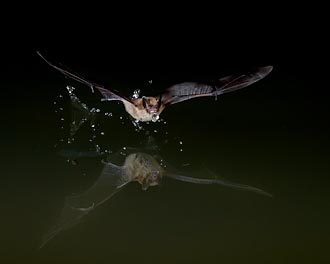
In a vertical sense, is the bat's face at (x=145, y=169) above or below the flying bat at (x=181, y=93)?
below

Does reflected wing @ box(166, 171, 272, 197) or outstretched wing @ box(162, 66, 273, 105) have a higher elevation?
outstretched wing @ box(162, 66, 273, 105)

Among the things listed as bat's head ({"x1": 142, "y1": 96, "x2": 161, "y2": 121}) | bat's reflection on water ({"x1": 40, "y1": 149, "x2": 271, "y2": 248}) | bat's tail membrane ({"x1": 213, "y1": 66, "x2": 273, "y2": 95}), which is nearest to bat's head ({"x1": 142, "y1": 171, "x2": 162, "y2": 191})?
bat's reflection on water ({"x1": 40, "y1": 149, "x2": 271, "y2": 248})

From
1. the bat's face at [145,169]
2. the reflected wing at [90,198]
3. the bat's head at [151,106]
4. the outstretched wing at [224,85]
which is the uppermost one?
the outstretched wing at [224,85]

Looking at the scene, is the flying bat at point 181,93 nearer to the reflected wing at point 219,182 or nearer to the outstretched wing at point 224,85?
the outstretched wing at point 224,85

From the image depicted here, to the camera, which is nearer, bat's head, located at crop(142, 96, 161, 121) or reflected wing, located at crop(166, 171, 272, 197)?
reflected wing, located at crop(166, 171, 272, 197)

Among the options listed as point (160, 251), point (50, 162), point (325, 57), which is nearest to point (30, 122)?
point (50, 162)

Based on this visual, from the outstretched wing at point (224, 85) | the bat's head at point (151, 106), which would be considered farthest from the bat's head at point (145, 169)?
the outstretched wing at point (224, 85)

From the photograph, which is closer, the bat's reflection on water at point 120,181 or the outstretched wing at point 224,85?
the bat's reflection on water at point 120,181

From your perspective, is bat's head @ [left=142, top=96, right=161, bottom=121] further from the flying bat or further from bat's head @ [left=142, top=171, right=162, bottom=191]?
bat's head @ [left=142, top=171, right=162, bottom=191]

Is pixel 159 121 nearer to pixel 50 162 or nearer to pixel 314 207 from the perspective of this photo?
pixel 50 162
